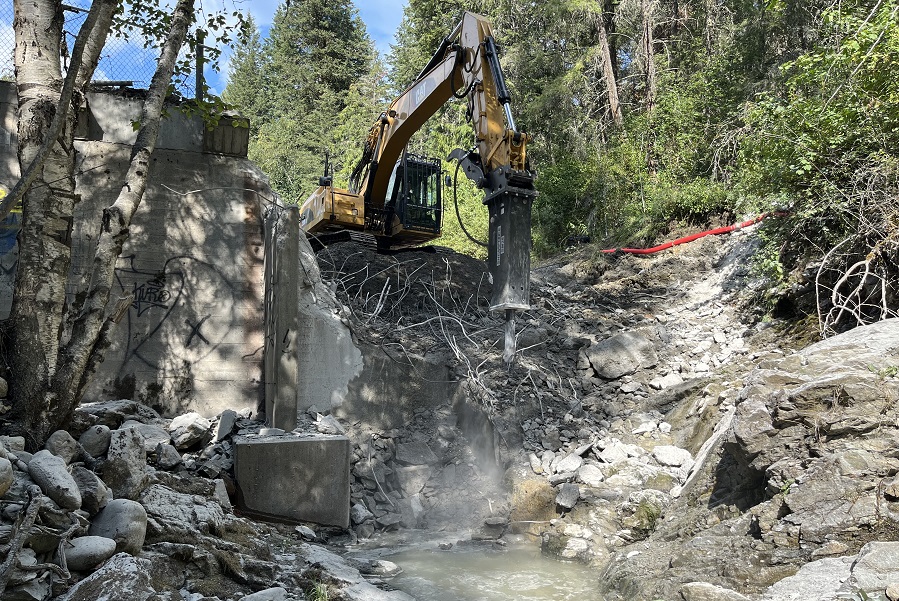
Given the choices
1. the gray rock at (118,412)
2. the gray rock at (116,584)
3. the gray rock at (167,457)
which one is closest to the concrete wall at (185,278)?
the gray rock at (118,412)

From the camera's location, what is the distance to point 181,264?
7789 millimetres

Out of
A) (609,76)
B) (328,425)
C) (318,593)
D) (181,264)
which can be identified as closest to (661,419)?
(328,425)

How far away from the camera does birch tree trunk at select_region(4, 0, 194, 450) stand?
439 centimetres

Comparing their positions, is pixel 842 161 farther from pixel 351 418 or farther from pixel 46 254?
pixel 46 254

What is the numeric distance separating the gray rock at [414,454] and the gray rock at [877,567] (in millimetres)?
5317

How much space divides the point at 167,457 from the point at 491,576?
2.94 metres

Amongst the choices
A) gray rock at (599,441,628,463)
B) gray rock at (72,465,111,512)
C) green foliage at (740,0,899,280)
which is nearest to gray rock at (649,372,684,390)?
gray rock at (599,441,628,463)

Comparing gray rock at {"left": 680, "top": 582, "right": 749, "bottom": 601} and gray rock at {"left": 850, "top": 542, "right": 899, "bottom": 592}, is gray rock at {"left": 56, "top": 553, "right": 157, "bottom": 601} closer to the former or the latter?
gray rock at {"left": 680, "top": 582, "right": 749, "bottom": 601}

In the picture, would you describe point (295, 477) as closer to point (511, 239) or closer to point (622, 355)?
point (511, 239)

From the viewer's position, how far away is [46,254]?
4.55m

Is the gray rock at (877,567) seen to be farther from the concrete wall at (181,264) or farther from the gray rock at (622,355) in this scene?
the concrete wall at (181,264)

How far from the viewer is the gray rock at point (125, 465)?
4.31 m

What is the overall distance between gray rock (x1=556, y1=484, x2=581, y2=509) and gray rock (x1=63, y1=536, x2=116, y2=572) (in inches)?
186

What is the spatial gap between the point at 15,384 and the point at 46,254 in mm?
859
